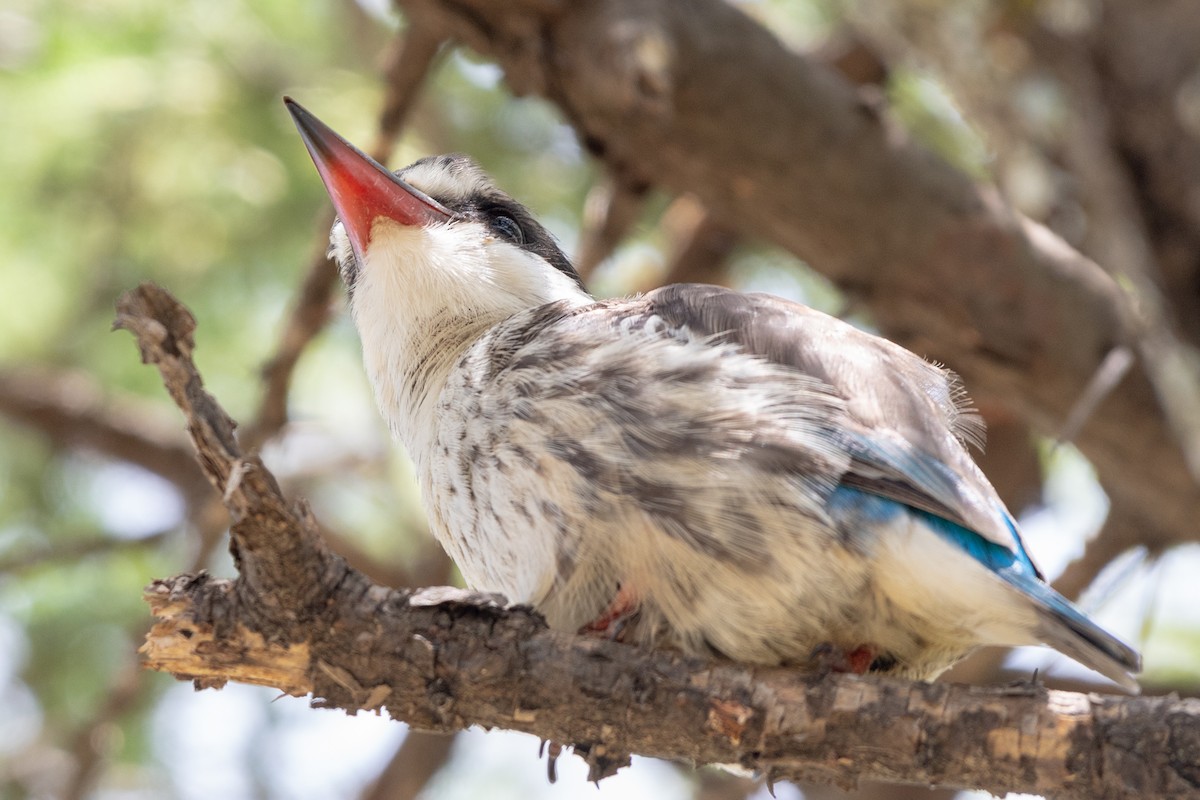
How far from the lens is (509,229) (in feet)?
13.1

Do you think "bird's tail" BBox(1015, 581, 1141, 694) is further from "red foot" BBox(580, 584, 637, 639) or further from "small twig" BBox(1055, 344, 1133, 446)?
"small twig" BBox(1055, 344, 1133, 446)

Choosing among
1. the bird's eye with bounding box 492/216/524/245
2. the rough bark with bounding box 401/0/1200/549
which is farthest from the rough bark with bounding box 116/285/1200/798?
the rough bark with bounding box 401/0/1200/549

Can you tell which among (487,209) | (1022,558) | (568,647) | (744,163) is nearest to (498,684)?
(568,647)

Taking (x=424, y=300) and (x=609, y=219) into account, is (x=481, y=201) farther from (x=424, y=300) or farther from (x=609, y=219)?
(x=609, y=219)

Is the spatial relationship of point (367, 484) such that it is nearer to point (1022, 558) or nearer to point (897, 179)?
point (897, 179)

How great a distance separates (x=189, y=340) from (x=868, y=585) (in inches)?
54.8

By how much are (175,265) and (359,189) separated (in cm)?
225

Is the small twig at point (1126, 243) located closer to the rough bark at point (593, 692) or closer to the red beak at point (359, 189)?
the rough bark at point (593, 692)

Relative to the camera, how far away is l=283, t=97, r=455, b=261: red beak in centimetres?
332

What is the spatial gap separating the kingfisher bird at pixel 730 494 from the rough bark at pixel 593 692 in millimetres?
142

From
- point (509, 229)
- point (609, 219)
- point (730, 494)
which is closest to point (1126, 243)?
point (609, 219)

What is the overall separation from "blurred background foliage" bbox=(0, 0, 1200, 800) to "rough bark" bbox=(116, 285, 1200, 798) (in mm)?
2083

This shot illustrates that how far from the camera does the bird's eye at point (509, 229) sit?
3924mm

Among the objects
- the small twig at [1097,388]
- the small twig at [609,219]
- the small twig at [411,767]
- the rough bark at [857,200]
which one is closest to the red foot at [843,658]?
the small twig at [1097,388]
